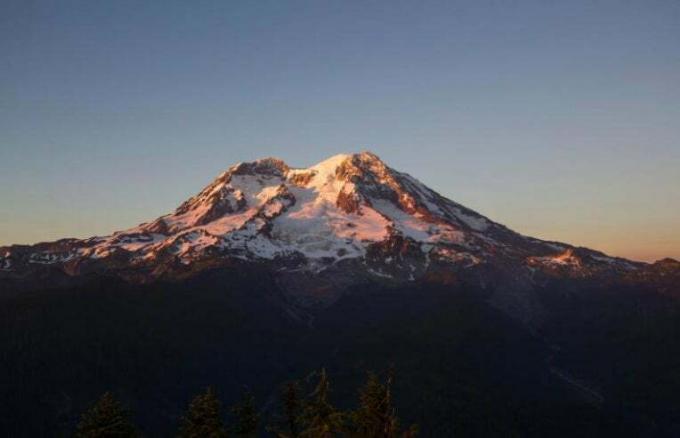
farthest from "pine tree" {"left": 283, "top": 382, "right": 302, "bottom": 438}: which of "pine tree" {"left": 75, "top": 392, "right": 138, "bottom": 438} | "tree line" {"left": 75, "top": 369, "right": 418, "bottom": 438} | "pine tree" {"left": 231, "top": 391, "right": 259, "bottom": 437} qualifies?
"pine tree" {"left": 75, "top": 392, "right": 138, "bottom": 438}

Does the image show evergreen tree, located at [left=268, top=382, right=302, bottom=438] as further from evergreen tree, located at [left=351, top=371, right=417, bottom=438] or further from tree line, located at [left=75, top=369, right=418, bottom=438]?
evergreen tree, located at [left=351, top=371, right=417, bottom=438]

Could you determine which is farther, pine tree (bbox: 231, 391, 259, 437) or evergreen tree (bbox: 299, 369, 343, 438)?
pine tree (bbox: 231, 391, 259, 437)

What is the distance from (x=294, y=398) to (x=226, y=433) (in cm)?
858

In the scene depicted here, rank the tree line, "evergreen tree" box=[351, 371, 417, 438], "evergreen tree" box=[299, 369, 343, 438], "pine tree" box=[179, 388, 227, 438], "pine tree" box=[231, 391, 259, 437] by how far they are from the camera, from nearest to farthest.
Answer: the tree line
"evergreen tree" box=[299, 369, 343, 438]
"evergreen tree" box=[351, 371, 417, 438]
"pine tree" box=[179, 388, 227, 438]
"pine tree" box=[231, 391, 259, 437]

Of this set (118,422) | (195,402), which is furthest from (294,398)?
(118,422)

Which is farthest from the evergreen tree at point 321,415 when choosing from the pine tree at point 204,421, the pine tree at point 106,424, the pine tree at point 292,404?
the pine tree at point 106,424

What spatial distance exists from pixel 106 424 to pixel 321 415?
63.2 feet

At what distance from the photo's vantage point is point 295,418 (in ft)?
232

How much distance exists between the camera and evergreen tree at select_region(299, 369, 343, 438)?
56275 mm

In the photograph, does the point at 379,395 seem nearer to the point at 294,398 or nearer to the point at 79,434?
the point at 294,398

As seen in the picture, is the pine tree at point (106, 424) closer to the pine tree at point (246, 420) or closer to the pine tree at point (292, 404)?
the pine tree at point (246, 420)

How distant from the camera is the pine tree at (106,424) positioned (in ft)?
183

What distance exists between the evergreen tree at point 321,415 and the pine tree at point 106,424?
15336 millimetres

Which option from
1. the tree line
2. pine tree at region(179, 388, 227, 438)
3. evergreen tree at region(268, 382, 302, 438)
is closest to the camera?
the tree line
